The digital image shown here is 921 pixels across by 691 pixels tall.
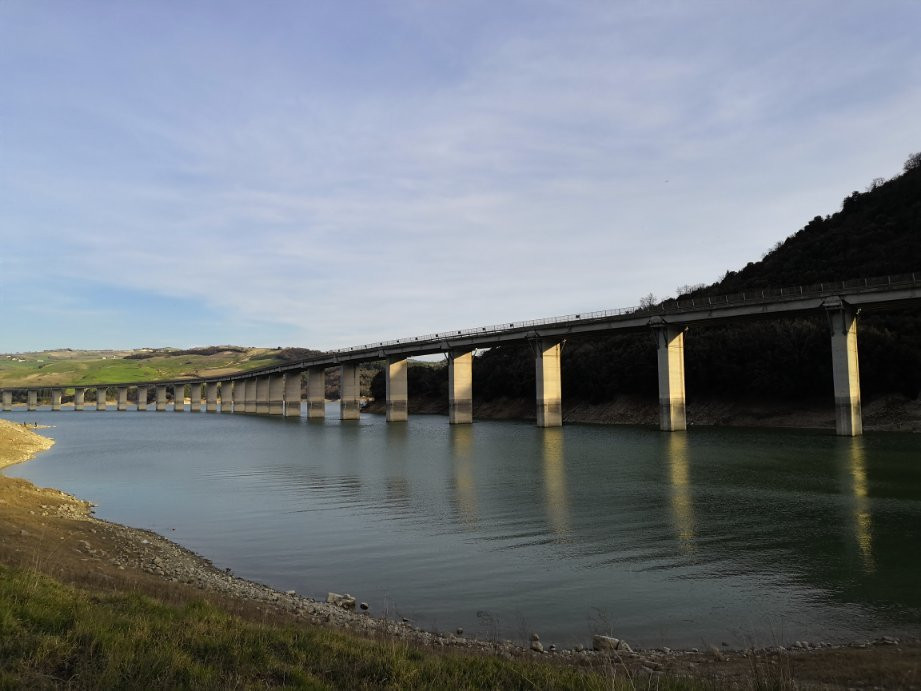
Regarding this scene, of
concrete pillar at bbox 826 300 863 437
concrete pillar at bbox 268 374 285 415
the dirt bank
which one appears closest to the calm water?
concrete pillar at bbox 826 300 863 437

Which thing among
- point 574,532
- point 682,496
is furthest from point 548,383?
point 574,532

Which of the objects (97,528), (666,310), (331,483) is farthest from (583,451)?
(97,528)

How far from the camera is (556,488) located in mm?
36344

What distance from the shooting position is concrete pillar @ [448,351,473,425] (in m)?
106

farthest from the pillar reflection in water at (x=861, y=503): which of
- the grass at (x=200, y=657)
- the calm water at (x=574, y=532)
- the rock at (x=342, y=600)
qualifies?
the grass at (x=200, y=657)

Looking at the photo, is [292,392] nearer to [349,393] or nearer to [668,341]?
[349,393]

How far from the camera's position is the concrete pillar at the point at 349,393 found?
13498cm

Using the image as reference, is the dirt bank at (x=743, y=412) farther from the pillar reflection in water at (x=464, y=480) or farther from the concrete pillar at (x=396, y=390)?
the pillar reflection in water at (x=464, y=480)

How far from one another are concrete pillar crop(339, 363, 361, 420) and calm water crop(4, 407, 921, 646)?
259 ft

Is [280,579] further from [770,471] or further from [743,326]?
[743,326]

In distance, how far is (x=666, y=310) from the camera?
82750 millimetres

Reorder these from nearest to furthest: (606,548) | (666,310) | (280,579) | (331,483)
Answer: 1. (280,579)
2. (606,548)
3. (331,483)
4. (666,310)

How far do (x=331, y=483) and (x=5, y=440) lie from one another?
46384mm

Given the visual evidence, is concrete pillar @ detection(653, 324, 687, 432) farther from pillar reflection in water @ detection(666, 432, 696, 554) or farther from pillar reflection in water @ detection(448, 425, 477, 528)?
pillar reflection in water @ detection(448, 425, 477, 528)
